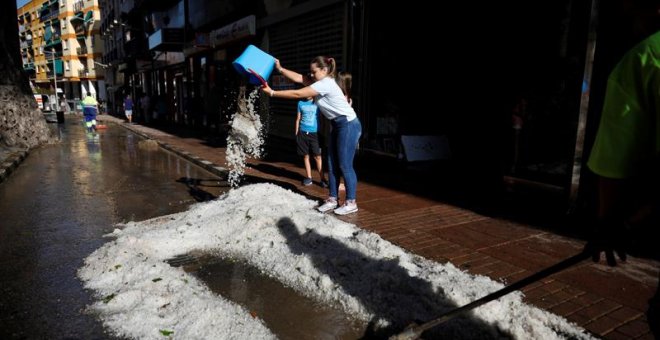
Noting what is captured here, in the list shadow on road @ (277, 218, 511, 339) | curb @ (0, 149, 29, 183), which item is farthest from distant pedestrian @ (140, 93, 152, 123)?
shadow on road @ (277, 218, 511, 339)

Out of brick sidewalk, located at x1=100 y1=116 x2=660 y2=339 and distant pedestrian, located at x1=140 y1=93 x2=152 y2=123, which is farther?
distant pedestrian, located at x1=140 y1=93 x2=152 y2=123

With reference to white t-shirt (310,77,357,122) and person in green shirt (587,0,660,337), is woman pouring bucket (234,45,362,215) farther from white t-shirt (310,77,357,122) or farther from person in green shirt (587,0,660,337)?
person in green shirt (587,0,660,337)

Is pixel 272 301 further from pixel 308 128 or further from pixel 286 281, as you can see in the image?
pixel 308 128

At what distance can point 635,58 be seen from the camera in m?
1.56

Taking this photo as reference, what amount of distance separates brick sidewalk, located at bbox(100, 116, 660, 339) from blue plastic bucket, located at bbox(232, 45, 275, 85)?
1955 mm

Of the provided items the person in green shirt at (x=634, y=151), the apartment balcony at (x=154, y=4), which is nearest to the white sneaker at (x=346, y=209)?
the person in green shirt at (x=634, y=151)

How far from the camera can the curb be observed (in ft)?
28.4

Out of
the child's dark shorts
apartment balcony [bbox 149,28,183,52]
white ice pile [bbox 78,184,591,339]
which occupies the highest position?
apartment balcony [bbox 149,28,183,52]

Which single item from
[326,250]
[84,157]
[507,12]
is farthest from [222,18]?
[326,250]

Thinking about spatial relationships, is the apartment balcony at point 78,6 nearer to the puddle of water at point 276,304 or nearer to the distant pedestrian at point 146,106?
the distant pedestrian at point 146,106

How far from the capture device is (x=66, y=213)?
19.8ft

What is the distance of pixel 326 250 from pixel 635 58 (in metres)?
2.92

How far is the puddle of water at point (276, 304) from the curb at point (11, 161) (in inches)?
269

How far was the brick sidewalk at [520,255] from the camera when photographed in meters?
3.02
